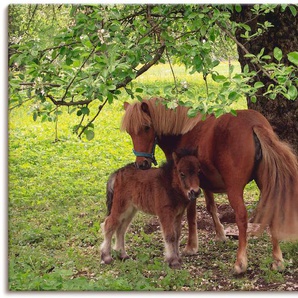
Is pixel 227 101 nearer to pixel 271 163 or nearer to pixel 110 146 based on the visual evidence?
pixel 271 163

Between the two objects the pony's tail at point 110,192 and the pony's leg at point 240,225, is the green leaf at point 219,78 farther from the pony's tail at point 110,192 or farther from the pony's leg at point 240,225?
the pony's tail at point 110,192

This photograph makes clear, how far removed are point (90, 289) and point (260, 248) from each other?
1246 mm

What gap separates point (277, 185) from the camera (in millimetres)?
4230

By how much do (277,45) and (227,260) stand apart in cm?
163

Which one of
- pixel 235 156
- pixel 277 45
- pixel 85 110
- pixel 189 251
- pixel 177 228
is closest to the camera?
pixel 85 110

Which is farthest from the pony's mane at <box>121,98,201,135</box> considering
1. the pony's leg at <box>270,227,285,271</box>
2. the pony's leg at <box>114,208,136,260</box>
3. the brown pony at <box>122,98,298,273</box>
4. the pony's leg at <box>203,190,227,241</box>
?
the pony's leg at <box>270,227,285,271</box>

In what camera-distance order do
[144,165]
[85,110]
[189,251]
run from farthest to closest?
[189,251]
[144,165]
[85,110]

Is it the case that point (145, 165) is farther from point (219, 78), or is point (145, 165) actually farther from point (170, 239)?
point (219, 78)

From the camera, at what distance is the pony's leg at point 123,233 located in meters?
4.55

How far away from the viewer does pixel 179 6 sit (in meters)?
4.33

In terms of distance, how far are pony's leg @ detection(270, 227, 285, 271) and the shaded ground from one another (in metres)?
0.04

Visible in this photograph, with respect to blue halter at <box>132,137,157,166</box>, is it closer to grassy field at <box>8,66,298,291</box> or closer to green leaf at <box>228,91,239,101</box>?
grassy field at <box>8,66,298,291</box>

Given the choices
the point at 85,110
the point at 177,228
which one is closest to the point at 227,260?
the point at 177,228

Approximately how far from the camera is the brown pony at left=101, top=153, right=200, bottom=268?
14.5 feet
